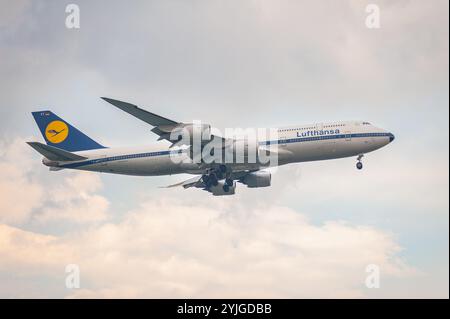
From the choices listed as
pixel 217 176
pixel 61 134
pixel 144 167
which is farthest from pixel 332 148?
pixel 61 134

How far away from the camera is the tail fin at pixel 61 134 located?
6981cm

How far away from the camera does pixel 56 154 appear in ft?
217

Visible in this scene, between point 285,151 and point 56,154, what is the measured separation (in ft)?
70.0

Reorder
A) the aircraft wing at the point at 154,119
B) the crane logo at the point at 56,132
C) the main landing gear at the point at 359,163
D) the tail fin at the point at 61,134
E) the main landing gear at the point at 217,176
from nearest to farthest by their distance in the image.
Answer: the aircraft wing at the point at 154,119, the main landing gear at the point at 359,163, the main landing gear at the point at 217,176, the tail fin at the point at 61,134, the crane logo at the point at 56,132

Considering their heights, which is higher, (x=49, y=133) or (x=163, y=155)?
(x=49, y=133)

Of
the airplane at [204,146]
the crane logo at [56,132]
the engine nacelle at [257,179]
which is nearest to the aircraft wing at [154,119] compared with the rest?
Answer: the airplane at [204,146]

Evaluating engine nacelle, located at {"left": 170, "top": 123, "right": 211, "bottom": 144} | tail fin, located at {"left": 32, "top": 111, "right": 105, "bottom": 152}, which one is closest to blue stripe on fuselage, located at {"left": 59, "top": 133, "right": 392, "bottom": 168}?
tail fin, located at {"left": 32, "top": 111, "right": 105, "bottom": 152}

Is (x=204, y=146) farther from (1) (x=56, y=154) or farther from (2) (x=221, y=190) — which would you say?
(1) (x=56, y=154)

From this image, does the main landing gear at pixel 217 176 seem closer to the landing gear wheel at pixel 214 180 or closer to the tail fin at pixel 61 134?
the landing gear wheel at pixel 214 180

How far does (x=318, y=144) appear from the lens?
63406 millimetres
